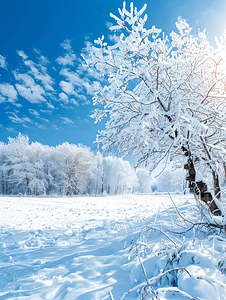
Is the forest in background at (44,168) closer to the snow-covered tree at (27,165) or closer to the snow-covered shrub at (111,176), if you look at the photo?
the snow-covered tree at (27,165)

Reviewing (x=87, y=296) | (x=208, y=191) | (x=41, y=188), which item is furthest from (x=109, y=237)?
(x=41, y=188)

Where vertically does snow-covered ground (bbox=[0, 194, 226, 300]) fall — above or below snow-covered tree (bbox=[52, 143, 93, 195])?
below

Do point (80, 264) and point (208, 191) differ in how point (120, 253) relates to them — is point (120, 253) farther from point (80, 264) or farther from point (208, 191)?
point (208, 191)

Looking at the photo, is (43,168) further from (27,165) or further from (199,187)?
(199,187)

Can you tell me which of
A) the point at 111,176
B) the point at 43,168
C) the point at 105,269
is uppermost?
the point at 43,168

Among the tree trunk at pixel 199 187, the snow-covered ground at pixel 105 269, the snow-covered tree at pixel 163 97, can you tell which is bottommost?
the snow-covered ground at pixel 105 269

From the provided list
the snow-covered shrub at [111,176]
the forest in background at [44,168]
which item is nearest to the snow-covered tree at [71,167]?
the forest in background at [44,168]

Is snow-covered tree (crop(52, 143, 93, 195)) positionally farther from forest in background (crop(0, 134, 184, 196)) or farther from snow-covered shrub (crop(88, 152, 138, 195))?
snow-covered shrub (crop(88, 152, 138, 195))

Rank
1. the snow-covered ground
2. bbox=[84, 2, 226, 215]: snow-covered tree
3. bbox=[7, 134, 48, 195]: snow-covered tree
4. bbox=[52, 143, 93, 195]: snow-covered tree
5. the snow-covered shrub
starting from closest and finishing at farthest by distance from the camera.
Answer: the snow-covered ground
bbox=[84, 2, 226, 215]: snow-covered tree
bbox=[7, 134, 48, 195]: snow-covered tree
bbox=[52, 143, 93, 195]: snow-covered tree
the snow-covered shrub

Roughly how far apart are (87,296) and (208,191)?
2.72 m

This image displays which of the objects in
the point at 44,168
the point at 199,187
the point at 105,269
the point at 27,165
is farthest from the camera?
the point at 44,168

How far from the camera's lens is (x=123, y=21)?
2.81 metres

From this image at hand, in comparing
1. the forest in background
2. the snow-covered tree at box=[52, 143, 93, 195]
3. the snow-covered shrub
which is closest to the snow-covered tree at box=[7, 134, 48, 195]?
the forest in background

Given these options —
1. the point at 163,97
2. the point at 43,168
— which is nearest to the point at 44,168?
the point at 43,168
